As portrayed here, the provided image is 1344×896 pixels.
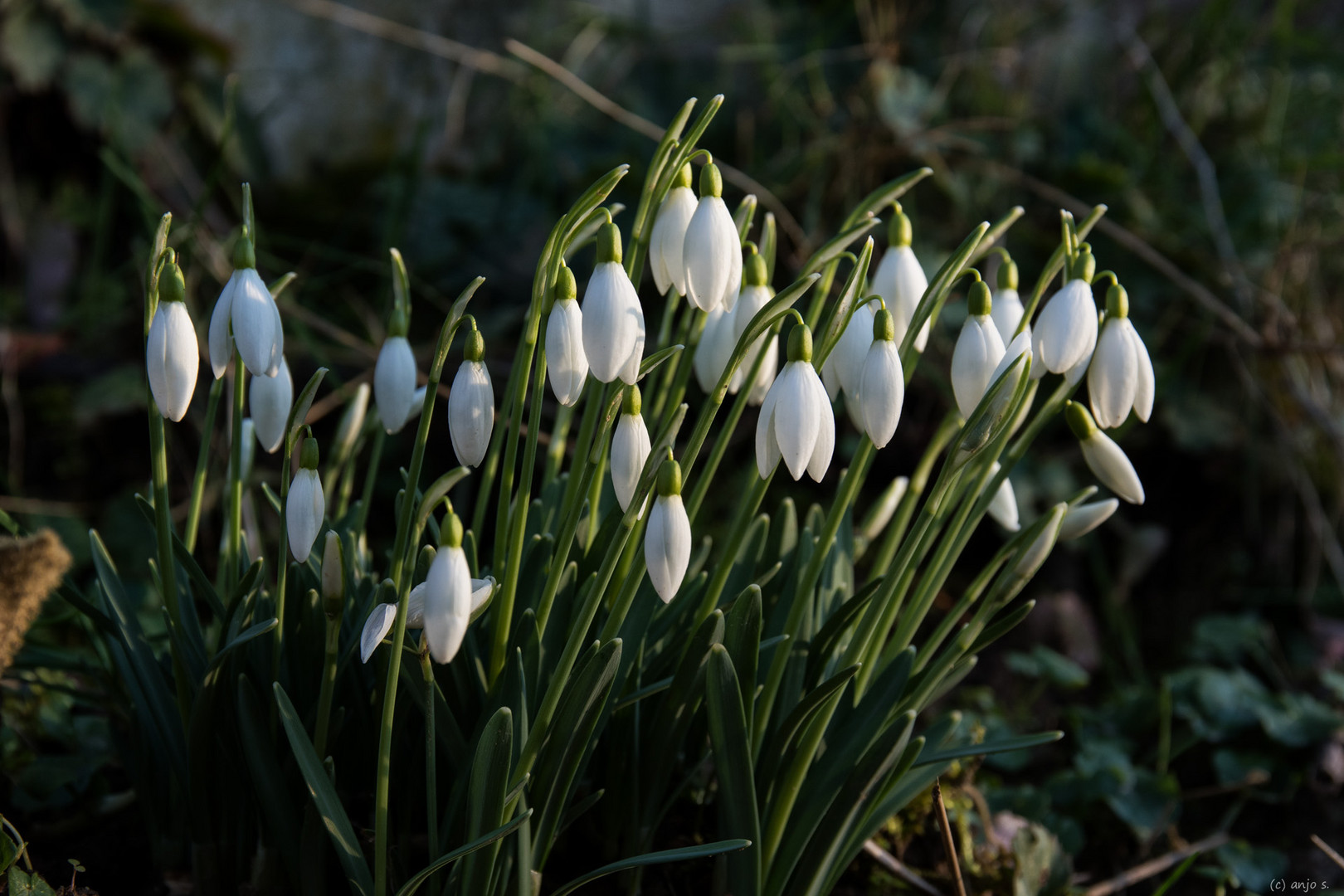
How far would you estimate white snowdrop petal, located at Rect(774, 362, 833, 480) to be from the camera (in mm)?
869

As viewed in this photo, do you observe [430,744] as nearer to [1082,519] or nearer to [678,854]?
[678,854]

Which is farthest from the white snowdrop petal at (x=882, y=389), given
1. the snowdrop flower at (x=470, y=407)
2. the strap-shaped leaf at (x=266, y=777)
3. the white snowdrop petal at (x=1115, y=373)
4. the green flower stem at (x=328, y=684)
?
the strap-shaped leaf at (x=266, y=777)

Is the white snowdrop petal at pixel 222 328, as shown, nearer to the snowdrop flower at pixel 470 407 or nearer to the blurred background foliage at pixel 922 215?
the snowdrop flower at pixel 470 407

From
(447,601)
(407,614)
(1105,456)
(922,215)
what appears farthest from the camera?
(922,215)

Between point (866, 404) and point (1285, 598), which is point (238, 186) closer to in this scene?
point (866, 404)

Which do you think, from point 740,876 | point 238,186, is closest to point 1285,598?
point 740,876

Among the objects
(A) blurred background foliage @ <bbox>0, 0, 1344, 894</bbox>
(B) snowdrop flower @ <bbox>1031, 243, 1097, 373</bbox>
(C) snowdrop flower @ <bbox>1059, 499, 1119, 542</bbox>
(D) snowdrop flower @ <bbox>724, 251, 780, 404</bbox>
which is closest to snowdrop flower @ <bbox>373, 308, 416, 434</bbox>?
(D) snowdrop flower @ <bbox>724, 251, 780, 404</bbox>

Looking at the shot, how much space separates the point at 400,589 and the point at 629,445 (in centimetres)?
27

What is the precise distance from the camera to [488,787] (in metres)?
0.94

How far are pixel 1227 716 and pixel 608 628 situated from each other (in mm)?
1478

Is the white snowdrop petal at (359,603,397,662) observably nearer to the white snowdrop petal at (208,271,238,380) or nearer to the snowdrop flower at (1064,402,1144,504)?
the white snowdrop petal at (208,271,238,380)

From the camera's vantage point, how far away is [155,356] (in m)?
0.90

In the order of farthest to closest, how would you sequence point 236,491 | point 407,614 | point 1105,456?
point 236,491, point 1105,456, point 407,614

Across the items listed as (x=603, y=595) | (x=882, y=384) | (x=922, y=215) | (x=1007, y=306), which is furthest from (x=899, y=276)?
(x=922, y=215)
